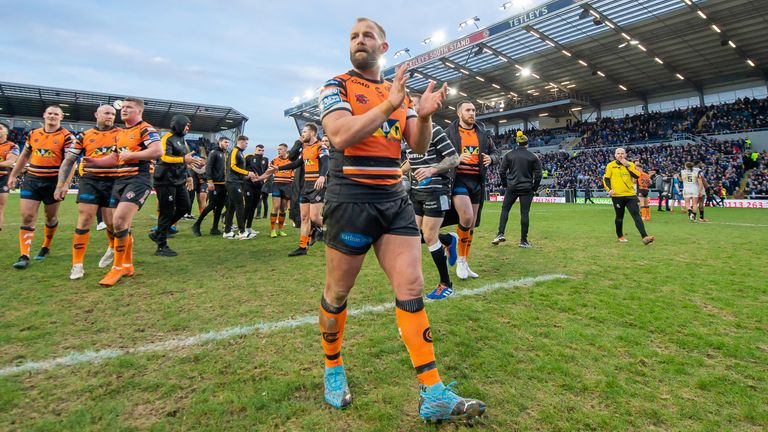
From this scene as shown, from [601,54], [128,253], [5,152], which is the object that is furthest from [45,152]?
[601,54]

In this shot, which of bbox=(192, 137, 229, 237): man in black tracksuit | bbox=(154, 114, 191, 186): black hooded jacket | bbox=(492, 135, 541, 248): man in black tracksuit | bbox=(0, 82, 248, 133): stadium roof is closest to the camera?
bbox=(154, 114, 191, 186): black hooded jacket

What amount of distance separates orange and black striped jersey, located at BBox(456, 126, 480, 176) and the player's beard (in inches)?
125

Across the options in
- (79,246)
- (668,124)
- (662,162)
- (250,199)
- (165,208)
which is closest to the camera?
(79,246)

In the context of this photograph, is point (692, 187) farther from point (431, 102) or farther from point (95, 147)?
point (95, 147)

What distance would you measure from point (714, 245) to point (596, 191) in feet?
75.2

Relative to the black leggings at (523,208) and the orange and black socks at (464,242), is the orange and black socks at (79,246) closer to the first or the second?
the orange and black socks at (464,242)

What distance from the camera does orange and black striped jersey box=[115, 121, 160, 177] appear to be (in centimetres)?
500

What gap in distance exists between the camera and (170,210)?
662 centimetres

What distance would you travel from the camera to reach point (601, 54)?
1179 inches

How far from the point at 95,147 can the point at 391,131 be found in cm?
492

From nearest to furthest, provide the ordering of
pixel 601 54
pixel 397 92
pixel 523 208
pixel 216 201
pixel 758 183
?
pixel 397 92, pixel 523 208, pixel 216 201, pixel 758 183, pixel 601 54

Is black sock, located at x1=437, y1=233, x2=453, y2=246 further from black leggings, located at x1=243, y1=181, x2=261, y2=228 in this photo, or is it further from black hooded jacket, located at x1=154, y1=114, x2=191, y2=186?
black leggings, located at x1=243, y1=181, x2=261, y2=228

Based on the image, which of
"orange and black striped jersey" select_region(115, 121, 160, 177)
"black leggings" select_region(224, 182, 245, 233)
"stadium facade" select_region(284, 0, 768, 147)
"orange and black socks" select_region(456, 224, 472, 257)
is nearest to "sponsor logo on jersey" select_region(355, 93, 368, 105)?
"orange and black socks" select_region(456, 224, 472, 257)

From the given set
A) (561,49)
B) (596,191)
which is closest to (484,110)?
(561,49)
